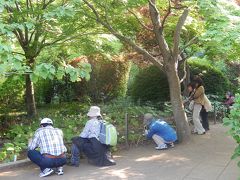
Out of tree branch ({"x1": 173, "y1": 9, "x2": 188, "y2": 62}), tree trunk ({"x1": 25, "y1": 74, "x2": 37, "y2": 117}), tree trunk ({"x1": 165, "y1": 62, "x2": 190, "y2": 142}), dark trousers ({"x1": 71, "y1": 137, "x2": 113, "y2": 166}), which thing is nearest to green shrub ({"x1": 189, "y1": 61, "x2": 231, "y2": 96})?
tree trunk ({"x1": 165, "y1": 62, "x2": 190, "y2": 142})

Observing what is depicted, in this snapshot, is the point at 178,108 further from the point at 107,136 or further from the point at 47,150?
the point at 47,150

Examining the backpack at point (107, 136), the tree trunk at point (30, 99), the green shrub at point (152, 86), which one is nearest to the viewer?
the backpack at point (107, 136)

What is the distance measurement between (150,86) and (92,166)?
304 inches

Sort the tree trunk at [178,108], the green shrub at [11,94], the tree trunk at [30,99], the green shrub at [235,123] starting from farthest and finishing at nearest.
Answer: the green shrub at [11,94]
the tree trunk at [30,99]
the tree trunk at [178,108]
the green shrub at [235,123]

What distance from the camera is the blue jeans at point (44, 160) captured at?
7.30 m

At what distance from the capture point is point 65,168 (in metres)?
7.90

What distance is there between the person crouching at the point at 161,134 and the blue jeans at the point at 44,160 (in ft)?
8.91

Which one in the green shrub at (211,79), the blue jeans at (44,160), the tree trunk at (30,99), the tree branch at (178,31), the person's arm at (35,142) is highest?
the tree branch at (178,31)

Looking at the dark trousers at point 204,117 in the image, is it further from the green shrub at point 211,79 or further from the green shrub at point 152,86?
the green shrub at point 211,79

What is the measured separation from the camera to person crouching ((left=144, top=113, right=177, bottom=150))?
9.42 meters

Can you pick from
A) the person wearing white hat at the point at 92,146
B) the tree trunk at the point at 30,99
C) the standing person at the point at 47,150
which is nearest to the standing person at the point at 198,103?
the person wearing white hat at the point at 92,146

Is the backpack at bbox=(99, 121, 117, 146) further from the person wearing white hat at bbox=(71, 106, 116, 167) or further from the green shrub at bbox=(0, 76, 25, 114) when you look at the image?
the green shrub at bbox=(0, 76, 25, 114)

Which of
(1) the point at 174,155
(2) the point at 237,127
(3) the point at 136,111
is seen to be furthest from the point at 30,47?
(2) the point at 237,127

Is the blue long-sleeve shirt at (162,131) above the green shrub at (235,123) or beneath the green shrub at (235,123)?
beneath
